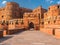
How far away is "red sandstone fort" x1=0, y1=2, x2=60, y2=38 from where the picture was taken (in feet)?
53.4

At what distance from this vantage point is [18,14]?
4506 centimetres

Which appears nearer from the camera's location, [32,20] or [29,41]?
[29,41]

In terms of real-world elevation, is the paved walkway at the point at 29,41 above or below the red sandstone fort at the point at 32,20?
below

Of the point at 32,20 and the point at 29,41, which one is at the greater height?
the point at 32,20

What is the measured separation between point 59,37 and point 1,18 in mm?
37709

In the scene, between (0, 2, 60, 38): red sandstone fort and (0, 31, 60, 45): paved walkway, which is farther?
(0, 2, 60, 38): red sandstone fort

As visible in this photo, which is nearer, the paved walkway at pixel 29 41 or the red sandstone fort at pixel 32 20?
the paved walkway at pixel 29 41

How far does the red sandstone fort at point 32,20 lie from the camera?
53.4ft

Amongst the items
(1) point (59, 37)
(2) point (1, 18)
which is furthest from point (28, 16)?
(1) point (59, 37)

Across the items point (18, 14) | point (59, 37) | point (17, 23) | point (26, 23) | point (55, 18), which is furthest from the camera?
point (18, 14)

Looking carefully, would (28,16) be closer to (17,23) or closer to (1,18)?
(17,23)

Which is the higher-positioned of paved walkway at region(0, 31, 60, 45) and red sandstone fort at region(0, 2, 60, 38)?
red sandstone fort at region(0, 2, 60, 38)

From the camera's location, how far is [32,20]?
1261 inches

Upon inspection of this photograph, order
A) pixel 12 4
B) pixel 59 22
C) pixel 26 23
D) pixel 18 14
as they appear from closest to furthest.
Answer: pixel 59 22 → pixel 26 23 → pixel 12 4 → pixel 18 14
